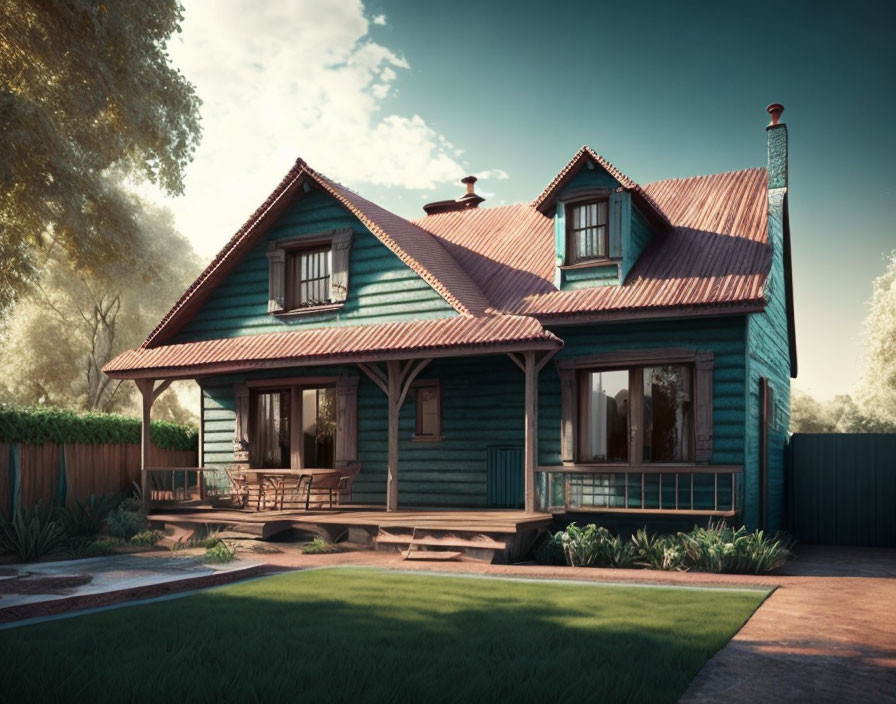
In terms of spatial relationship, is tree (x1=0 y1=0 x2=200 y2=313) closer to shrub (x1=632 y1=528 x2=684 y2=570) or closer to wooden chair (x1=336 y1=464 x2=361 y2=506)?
wooden chair (x1=336 y1=464 x2=361 y2=506)

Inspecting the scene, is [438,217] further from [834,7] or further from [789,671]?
[789,671]

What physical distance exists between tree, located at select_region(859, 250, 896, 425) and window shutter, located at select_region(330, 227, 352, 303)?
90.5 ft

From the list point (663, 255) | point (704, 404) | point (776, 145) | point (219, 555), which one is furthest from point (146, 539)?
point (776, 145)

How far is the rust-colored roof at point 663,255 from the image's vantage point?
14008 millimetres

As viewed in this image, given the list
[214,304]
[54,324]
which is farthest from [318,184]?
[54,324]

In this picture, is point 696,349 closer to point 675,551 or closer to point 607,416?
point 607,416

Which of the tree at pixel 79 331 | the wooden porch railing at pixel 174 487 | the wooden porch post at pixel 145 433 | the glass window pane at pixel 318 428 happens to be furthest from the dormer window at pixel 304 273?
the tree at pixel 79 331

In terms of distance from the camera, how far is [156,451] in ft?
63.4

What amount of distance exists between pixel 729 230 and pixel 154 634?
1250cm

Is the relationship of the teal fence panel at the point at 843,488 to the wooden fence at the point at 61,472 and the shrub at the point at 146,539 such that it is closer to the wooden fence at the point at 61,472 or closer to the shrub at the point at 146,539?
the shrub at the point at 146,539

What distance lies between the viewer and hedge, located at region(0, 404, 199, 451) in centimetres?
1508

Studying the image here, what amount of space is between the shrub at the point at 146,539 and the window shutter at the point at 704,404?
30.9ft

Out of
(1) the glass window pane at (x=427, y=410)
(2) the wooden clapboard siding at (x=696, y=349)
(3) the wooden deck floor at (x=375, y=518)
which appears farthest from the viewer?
(1) the glass window pane at (x=427, y=410)

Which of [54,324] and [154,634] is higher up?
[54,324]
